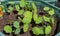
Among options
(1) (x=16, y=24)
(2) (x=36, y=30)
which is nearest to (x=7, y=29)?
(1) (x=16, y=24)

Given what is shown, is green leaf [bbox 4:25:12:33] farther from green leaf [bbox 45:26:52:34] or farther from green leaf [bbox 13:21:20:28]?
green leaf [bbox 45:26:52:34]

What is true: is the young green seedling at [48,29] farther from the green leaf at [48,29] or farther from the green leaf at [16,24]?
the green leaf at [16,24]

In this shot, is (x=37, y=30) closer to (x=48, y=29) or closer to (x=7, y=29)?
(x=48, y=29)

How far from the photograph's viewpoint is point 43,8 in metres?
1.12

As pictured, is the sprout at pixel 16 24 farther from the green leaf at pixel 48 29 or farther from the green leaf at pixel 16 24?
the green leaf at pixel 48 29

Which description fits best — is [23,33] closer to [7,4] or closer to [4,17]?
[4,17]

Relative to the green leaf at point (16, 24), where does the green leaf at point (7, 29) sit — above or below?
below

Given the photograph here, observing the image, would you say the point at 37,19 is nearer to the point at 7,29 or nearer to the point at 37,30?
the point at 37,30

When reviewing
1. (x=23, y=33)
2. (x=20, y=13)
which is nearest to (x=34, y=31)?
(x=23, y=33)

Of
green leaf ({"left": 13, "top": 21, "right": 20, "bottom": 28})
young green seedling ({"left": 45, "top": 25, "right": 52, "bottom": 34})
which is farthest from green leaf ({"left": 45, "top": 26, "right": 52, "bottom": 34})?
green leaf ({"left": 13, "top": 21, "right": 20, "bottom": 28})

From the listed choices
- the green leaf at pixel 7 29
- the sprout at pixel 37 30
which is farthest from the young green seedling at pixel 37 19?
the green leaf at pixel 7 29

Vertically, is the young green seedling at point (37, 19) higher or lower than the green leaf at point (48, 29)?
higher

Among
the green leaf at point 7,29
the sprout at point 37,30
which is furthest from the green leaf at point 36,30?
the green leaf at point 7,29

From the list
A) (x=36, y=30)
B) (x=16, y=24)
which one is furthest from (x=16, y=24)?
(x=36, y=30)
